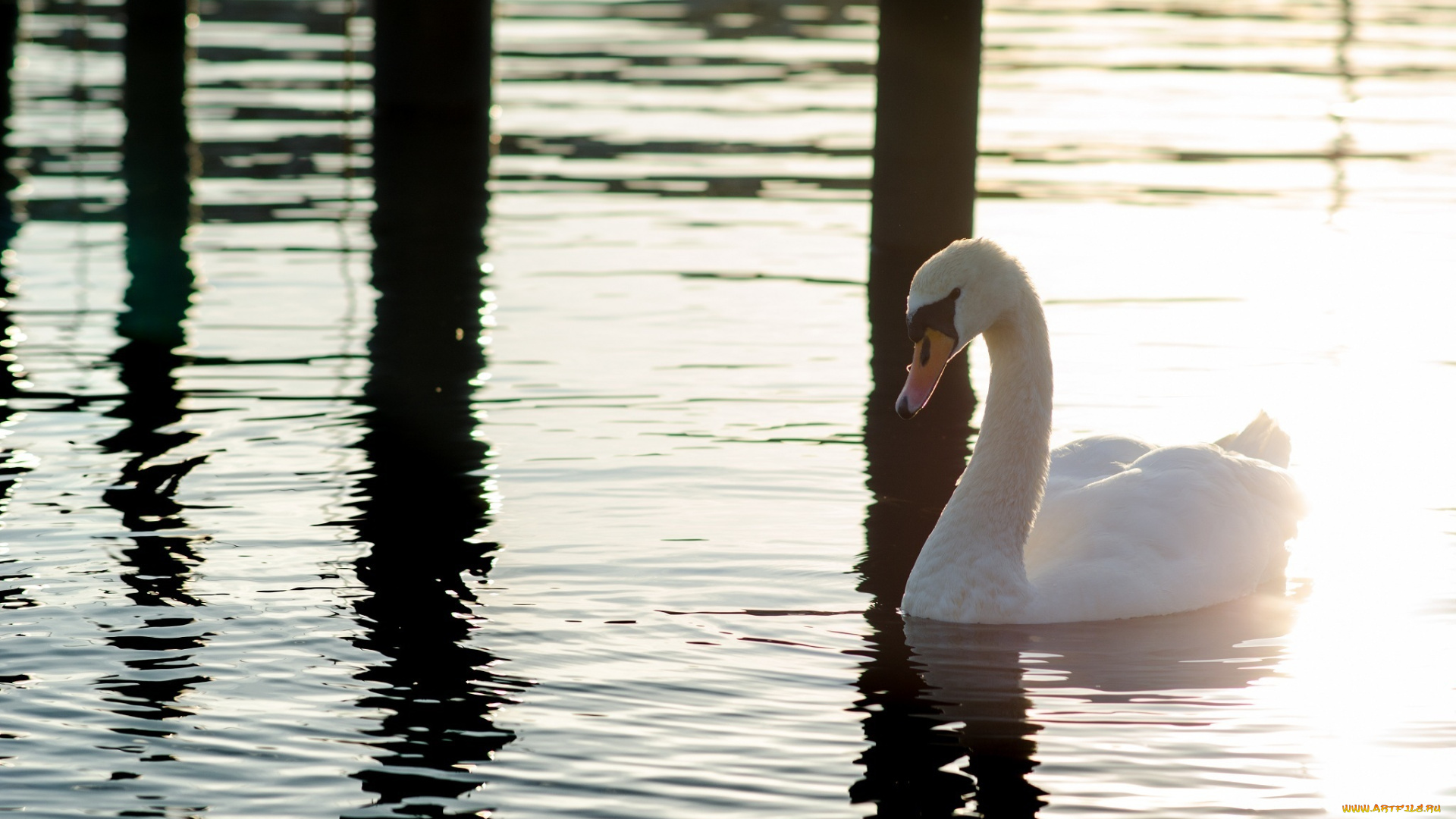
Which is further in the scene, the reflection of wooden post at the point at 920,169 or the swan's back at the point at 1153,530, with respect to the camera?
the reflection of wooden post at the point at 920,169

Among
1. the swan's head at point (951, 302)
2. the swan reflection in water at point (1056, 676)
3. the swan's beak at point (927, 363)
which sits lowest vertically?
the swan reflection in water at point (1056, 676)

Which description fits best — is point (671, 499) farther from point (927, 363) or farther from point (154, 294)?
point (154, 294)

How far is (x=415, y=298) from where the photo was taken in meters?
13.2

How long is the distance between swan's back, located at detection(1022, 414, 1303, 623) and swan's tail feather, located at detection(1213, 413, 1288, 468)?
0.26 meters

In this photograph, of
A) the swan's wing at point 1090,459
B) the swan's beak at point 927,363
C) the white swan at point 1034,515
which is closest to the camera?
the swan's beak at point 927,363

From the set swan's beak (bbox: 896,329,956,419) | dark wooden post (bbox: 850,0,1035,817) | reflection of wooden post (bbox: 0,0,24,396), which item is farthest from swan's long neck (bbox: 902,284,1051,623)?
reflection of wooden post (bbox: 0,0,24,396)

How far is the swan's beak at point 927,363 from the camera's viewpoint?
22.7 ft

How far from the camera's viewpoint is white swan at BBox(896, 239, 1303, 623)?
704 cm

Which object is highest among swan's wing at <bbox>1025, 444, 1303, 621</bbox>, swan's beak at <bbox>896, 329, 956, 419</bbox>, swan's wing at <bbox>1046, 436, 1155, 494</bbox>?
swan's beak at <bbox>896, 329, 956, 419</bbox>

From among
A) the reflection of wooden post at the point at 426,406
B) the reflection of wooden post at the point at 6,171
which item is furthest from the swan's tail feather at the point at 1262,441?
the reflection of wooden post at the point at 6,171

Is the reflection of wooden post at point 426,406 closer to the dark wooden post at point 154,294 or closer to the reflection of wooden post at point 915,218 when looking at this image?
the dark wooden post at point 154,294

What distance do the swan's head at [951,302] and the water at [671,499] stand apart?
0.93 m

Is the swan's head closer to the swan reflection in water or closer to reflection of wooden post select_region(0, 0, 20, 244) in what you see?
the swan reflection in water

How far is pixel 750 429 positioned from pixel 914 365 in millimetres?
2985
